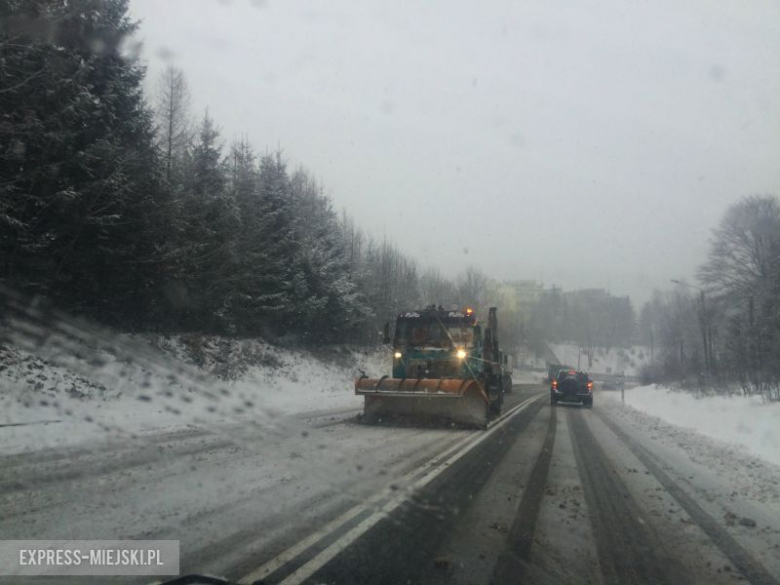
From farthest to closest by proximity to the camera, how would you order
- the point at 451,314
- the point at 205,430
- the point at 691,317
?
the point at 691,317, the point at 451,314, the point at 205,430

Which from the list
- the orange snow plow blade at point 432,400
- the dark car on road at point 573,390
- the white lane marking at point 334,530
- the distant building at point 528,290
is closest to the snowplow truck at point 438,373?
the orange snow plow blade at point 432,400

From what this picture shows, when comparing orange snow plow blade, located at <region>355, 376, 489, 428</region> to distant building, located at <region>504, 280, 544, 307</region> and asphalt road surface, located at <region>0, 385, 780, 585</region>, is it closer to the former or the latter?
asphalt road surface, located at <region>0, 385, 780, 585</region>

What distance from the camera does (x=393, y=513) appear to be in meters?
6.50

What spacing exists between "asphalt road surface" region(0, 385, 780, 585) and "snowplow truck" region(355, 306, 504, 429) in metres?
4.36

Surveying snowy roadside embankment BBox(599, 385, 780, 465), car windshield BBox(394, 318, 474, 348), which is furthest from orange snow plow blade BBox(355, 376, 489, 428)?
snowy roadside embankment BBox(599, 385, 780, 465)

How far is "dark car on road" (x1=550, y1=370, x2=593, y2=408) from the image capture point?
96.3 ft

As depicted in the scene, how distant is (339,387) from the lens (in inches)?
1280

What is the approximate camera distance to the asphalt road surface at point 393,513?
496 centimetres

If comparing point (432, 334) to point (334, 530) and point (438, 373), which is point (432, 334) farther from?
point (334, 530)

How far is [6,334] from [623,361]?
107723 millimetres

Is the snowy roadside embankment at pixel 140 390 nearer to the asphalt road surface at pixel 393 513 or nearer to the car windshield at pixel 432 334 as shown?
the asphalt road surface at pixel 393 513

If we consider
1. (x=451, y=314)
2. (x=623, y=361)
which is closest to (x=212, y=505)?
(x=451, y=314)

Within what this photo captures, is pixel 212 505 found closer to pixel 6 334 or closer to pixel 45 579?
pixel 45 579

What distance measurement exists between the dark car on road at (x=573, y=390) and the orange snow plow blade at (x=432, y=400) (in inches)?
601
